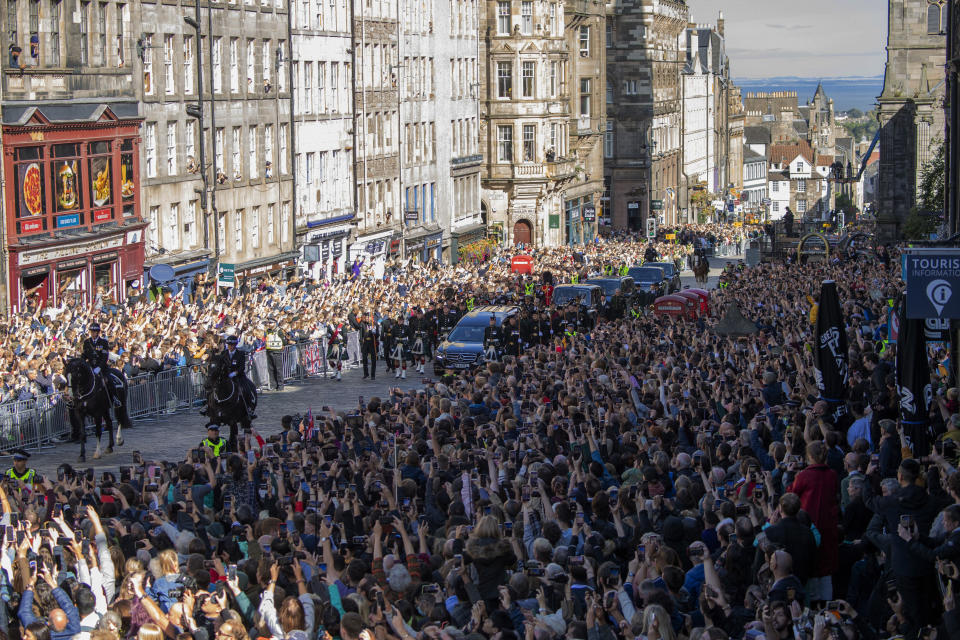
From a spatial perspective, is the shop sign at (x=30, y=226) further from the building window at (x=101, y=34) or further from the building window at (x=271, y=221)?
the building window at (x=271, y=221)

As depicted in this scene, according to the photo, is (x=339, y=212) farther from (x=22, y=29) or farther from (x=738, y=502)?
(x=738, y=502)

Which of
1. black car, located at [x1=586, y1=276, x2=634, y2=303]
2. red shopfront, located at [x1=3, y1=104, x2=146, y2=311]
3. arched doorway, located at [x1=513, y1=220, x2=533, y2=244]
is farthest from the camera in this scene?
arched doorway, located at [x1=513, y1=220, x2=533, y2=244]

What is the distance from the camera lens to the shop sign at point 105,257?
1655 inches

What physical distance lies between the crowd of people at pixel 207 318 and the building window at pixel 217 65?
6.30m

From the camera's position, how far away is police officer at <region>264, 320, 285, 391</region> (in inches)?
1336

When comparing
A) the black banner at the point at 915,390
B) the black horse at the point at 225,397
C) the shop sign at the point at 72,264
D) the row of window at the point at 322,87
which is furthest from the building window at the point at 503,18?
the black banner at the point at 915,390

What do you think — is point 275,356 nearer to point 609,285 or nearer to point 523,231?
point 609,285

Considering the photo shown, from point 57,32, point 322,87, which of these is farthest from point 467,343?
point 322,87

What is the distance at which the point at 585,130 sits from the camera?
3600 inches

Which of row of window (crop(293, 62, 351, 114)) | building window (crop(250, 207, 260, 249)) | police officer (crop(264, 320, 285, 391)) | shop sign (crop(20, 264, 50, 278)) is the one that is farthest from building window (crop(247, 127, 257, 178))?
police officer (crop(264, 320, 285, 391))

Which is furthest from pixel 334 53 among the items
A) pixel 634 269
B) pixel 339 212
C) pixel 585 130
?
pixel 585 130

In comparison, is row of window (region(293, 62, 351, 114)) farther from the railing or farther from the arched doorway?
the railing

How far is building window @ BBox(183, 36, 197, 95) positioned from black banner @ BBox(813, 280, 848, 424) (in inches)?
1291

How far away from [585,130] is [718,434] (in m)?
75.7
